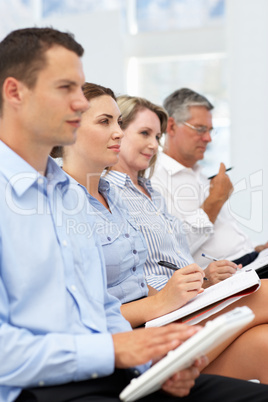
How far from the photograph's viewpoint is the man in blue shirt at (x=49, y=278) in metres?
0.97

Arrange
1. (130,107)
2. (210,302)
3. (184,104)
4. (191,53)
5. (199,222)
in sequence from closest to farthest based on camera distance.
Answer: (210,302), (130,107), (199,222), (184,104), (191,53)

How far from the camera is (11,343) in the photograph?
0.95 meters

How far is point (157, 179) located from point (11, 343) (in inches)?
68.1

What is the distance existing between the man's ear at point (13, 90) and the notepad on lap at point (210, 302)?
649 mm

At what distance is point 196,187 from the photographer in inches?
108

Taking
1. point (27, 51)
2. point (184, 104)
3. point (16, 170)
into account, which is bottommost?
point (184, 104)

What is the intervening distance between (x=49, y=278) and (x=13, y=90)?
14.4 inches

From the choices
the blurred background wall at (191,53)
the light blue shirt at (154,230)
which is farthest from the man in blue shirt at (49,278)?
the blurred background wall at (191,53)

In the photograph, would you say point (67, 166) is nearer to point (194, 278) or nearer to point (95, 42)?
point (194, 278)

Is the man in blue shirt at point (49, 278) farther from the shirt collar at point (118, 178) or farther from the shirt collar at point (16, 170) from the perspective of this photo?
the shirt collar at point (118, 178)

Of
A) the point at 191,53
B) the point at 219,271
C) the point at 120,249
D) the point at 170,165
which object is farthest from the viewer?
the point at 191,53

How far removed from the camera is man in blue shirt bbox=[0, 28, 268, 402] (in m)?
0.97

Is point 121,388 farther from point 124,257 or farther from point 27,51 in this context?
point 27,51

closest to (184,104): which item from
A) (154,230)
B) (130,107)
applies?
(130,107)
